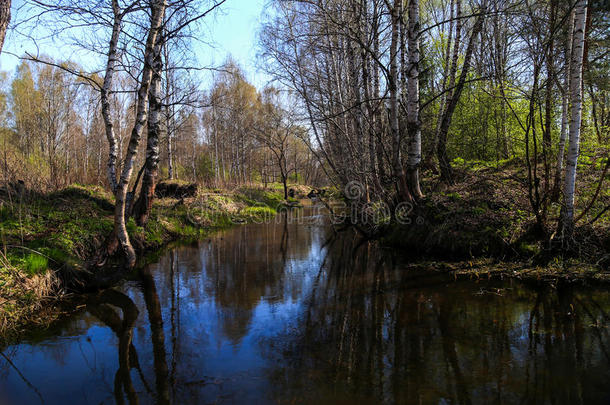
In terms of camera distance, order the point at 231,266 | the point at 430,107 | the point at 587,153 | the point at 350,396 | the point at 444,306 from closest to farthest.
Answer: the point at 350,396
the point at 444,306
the point at 587,153
the point at 231,266
the point at 430,107

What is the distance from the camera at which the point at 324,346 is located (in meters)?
4.45

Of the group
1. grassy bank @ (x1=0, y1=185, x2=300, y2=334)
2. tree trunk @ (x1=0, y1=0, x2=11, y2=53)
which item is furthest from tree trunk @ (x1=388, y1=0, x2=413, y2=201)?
grassy bank @ (x1=0, y1=185, x2=300, y2=334)

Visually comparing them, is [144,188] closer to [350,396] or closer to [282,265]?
[282,265]

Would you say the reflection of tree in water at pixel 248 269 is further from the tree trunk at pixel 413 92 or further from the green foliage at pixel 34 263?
the tree trunk at pixel 413 92

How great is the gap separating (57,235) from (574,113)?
10.9 meters

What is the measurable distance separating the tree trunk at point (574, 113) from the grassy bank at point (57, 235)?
9.57 m

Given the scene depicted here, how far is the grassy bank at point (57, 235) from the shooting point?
5.37 m

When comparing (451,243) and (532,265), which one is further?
(451,243)

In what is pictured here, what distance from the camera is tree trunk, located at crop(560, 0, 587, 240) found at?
6238mm

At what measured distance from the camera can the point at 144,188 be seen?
9.94 meters

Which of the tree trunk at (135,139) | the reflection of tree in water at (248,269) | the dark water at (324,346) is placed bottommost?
the dark water at (324,346)

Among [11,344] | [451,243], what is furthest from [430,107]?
[11,344]

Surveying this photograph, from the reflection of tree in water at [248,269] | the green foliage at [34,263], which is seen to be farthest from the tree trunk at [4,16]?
the reflection of tree in water at [248,269]

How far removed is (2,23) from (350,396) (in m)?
5.95
